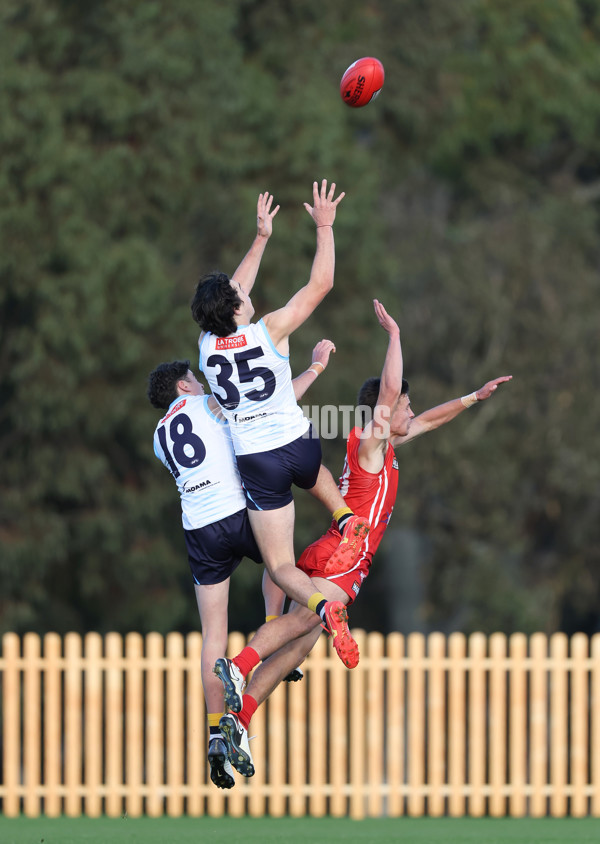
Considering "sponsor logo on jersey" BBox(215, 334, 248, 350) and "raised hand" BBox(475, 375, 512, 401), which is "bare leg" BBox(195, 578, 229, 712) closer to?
"sponsor logo on jersey" BBox(215, 334, 248, 350)

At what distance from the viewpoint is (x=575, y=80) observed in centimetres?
2456

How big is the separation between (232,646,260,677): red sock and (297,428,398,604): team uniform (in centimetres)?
57

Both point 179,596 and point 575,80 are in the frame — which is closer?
point 179,596

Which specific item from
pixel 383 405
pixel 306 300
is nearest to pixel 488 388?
pixel 383 405

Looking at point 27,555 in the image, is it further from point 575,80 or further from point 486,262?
point 575,80

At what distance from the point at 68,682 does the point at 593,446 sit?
36.1ft

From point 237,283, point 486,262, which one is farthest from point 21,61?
point 237,283

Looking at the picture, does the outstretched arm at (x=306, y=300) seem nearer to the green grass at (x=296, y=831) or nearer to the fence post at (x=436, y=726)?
the green grass at (x=296, y=831)

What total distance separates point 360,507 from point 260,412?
96 cm

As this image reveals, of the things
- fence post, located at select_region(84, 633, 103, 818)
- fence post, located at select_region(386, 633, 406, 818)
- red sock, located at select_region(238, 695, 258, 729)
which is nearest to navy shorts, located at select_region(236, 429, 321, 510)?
red sock, located at select_region(238, 695, 258, 729)

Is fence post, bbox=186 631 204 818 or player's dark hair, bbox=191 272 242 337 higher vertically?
player's dark hair, bbox=191 272 242 337

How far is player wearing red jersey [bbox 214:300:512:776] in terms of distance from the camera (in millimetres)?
7234

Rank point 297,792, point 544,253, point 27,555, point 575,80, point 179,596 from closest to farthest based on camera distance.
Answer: point 297,792 < point 27,555 < point 179,596 < point 544,253 < point 575,80

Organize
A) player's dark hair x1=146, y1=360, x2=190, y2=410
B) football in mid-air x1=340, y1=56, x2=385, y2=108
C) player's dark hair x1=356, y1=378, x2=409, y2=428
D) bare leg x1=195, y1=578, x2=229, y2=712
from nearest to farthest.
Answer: bare leg x1=195, y1=578, x2=229, y2=712 → player's dark hair x1=146, y1=360, x2=190, y2=410 → player's dark hair x1=356, y1=378, x2=409, y2=428 → football in mid-air x1=340, y1=56, x2=385, y2=108
